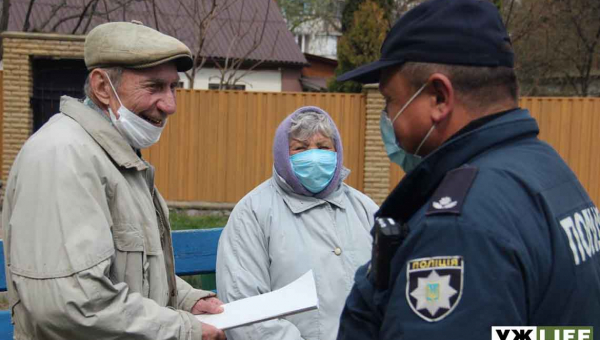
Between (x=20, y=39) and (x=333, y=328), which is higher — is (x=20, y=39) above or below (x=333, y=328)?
above

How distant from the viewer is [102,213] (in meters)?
2.17

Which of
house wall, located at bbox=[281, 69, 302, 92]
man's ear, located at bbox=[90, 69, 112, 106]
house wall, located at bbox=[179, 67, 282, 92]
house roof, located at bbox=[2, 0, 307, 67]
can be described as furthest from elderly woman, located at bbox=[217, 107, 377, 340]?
house wall, located at bbox=[281, 69, 302, 92]

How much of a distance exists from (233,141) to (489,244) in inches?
414

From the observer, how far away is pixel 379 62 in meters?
1.65

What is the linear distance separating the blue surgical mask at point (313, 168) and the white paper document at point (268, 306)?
2.00ft

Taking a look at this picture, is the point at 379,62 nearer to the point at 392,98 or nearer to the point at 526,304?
the point at 392,98

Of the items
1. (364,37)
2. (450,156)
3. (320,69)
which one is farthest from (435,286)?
(320,69)

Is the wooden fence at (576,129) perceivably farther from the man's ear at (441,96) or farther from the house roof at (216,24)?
the man's ear at (441,96)

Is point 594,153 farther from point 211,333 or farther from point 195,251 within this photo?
point 211,333

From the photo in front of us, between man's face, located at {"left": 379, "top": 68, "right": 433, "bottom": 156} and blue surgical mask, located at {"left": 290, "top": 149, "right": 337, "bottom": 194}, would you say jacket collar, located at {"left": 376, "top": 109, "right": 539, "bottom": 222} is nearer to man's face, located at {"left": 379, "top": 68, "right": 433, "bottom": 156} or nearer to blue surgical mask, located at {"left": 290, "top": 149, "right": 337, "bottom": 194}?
man's face, located at {"left": 379, "top": 68, "right": 433, "bottom": 156}

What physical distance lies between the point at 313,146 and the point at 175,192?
8.72m

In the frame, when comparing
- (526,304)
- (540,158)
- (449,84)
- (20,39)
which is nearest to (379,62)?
(449,84)

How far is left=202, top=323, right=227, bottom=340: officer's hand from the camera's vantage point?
2.41m

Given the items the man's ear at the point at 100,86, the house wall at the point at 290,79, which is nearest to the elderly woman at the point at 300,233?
the man's ear at the point at 100,86
